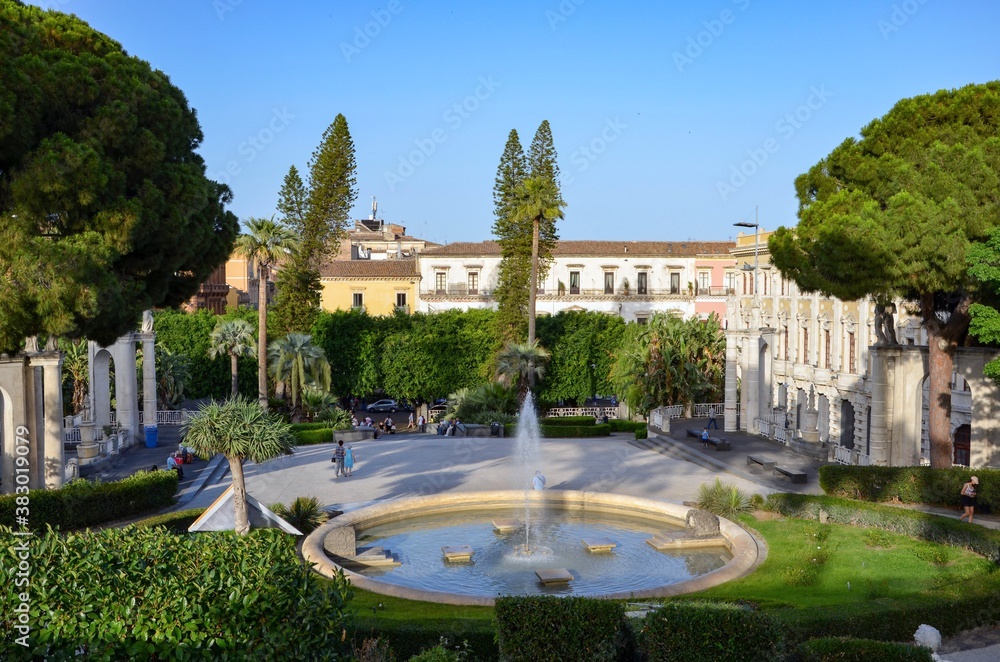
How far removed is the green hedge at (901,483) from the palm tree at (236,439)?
1256 centimetres

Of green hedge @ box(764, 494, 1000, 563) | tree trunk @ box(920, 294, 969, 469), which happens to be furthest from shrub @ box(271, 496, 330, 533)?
tree trunk @ box(920, 294, 969, 469)

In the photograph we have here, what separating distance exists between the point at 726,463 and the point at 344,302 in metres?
38.8

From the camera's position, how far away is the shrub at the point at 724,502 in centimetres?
1888

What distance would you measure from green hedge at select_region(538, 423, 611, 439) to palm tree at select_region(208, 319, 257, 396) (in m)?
15.0

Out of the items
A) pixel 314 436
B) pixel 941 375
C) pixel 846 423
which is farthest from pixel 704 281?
pixel 941 375

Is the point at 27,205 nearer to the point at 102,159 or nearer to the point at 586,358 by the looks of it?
the point at 102,159

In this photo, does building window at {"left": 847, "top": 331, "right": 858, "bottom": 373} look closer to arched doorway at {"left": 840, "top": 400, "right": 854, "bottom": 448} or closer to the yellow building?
arched doorway at {"left": 840, "top": 400, "right": 854, "bottom": 448}

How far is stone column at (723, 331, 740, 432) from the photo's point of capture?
32688mm

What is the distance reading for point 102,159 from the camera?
14844mm

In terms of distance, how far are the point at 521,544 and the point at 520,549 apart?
16.6 inches

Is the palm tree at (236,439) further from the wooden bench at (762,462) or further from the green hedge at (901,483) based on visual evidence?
the wooden bench at (762,462)

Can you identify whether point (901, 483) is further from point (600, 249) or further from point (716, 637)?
point (600, 249)

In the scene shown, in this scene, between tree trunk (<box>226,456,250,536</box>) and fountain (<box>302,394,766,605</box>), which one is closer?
fountain (<box>302,394,766,605</box>)

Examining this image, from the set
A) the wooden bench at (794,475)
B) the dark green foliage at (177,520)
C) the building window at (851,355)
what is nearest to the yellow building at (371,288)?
the building window at (851,355)
